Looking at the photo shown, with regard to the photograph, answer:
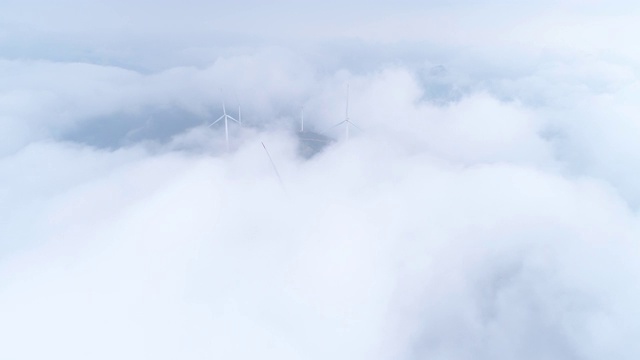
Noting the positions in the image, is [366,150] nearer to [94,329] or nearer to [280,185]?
[280,185]

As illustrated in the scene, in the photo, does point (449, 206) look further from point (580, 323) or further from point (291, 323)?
point (291, 323)

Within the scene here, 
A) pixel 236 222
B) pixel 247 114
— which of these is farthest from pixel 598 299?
pixel 247 114

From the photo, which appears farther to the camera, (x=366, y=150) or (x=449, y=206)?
(x=366, y=150)

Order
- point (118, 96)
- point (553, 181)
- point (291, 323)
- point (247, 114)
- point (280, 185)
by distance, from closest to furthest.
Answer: point (291, 323), point (280, 185), point (553, 181), point (247, 114), point (118, 96)

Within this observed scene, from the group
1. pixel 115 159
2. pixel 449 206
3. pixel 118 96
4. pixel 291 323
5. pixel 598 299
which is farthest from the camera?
pixel 118 96

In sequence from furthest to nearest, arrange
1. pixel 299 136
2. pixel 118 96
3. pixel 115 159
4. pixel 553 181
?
pixel 118 96 → pixel 299 136 → pixel 115 159 → pixel 553 181

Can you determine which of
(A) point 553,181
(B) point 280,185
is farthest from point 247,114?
(A) point 553,181

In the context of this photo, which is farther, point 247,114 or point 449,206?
point 247,114

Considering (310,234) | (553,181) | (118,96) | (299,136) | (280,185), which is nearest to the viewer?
(310,234)
